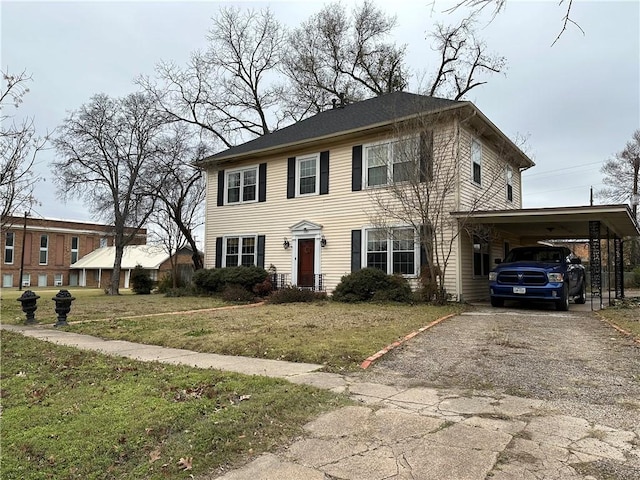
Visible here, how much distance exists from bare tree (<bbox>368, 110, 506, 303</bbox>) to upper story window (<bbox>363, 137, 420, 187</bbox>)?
0.10 feet

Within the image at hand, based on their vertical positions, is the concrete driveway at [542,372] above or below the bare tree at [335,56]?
below

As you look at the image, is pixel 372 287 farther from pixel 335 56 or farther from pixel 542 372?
pixel 335 56

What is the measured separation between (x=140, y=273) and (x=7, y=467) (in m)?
22.4

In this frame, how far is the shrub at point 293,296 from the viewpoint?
14.5 metres

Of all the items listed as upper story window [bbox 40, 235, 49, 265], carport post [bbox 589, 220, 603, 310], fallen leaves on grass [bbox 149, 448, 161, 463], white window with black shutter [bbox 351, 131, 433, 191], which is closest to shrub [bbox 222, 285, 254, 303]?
white window with black shutter [bbox 351, 131, 433, 191]

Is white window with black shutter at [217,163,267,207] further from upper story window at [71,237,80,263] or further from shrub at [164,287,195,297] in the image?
upper story window at [71,237,80,263]

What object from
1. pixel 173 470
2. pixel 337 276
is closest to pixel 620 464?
pixel 173 470

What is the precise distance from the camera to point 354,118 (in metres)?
16.8

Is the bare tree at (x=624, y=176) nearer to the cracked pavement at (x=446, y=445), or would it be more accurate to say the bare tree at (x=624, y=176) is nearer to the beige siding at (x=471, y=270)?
the beige siding at (x=471, y=270)

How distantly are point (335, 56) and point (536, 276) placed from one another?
2255 cm

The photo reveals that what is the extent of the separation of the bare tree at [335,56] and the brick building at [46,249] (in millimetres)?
19937

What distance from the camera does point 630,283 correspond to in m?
26.8

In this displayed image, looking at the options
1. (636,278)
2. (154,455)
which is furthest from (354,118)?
(636,278)

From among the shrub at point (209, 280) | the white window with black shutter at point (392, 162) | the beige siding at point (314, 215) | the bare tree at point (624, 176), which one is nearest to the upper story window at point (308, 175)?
the beige siding at point (314, 215)
